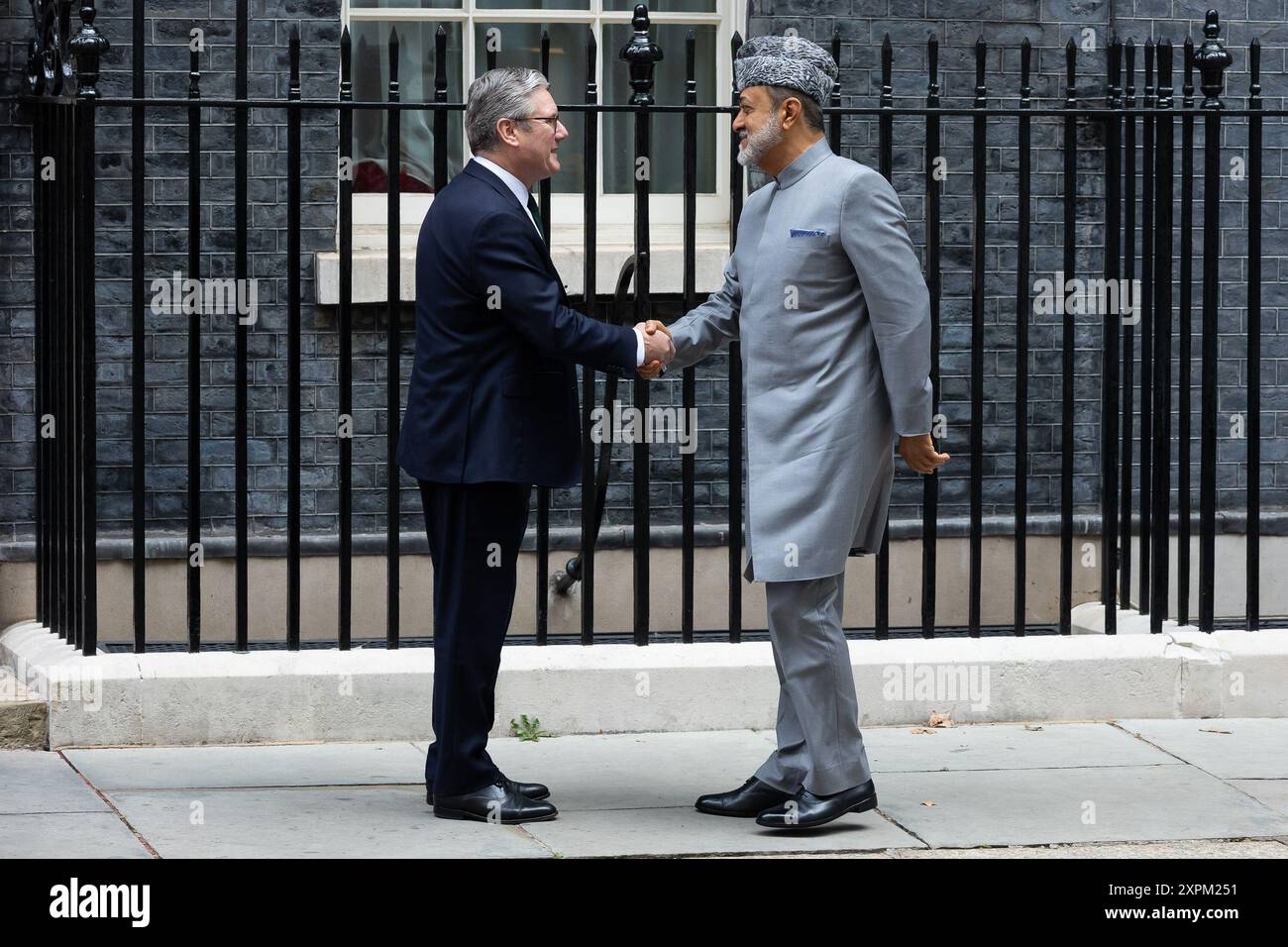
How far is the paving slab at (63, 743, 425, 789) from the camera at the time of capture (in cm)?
545

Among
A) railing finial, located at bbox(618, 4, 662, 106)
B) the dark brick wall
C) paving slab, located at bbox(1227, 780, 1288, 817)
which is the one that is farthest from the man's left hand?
the dark brick wall

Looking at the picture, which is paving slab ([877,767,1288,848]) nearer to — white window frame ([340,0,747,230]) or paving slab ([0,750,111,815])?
paving slab ([0,750,111,815])

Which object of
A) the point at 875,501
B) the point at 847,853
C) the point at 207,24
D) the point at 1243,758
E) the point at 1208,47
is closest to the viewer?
the point at 847,853

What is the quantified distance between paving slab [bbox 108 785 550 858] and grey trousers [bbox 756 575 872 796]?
2.53 feet

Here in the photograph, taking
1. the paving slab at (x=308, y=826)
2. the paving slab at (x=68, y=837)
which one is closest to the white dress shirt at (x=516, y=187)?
the paving slab at (x=308, y=826)

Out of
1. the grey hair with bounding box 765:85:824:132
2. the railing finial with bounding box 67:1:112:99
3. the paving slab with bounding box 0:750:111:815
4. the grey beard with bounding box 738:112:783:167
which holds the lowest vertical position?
the paving slab with bounding box 0:750:111:815

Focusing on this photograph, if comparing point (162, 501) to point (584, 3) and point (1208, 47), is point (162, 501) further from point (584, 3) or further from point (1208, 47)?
point (1208, 47)

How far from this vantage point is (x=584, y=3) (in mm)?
8289

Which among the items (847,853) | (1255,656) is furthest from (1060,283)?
(847,853)

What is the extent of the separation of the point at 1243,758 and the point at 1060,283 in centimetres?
326

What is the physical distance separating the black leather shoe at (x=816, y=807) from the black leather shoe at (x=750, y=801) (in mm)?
141

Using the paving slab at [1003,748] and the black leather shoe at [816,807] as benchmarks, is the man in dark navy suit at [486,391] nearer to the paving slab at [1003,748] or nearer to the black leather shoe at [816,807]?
the black leather shoe at [816,807]

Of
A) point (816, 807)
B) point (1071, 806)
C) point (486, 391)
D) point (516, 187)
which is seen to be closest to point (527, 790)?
point (816, 807)

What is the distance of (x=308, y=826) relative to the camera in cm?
497
